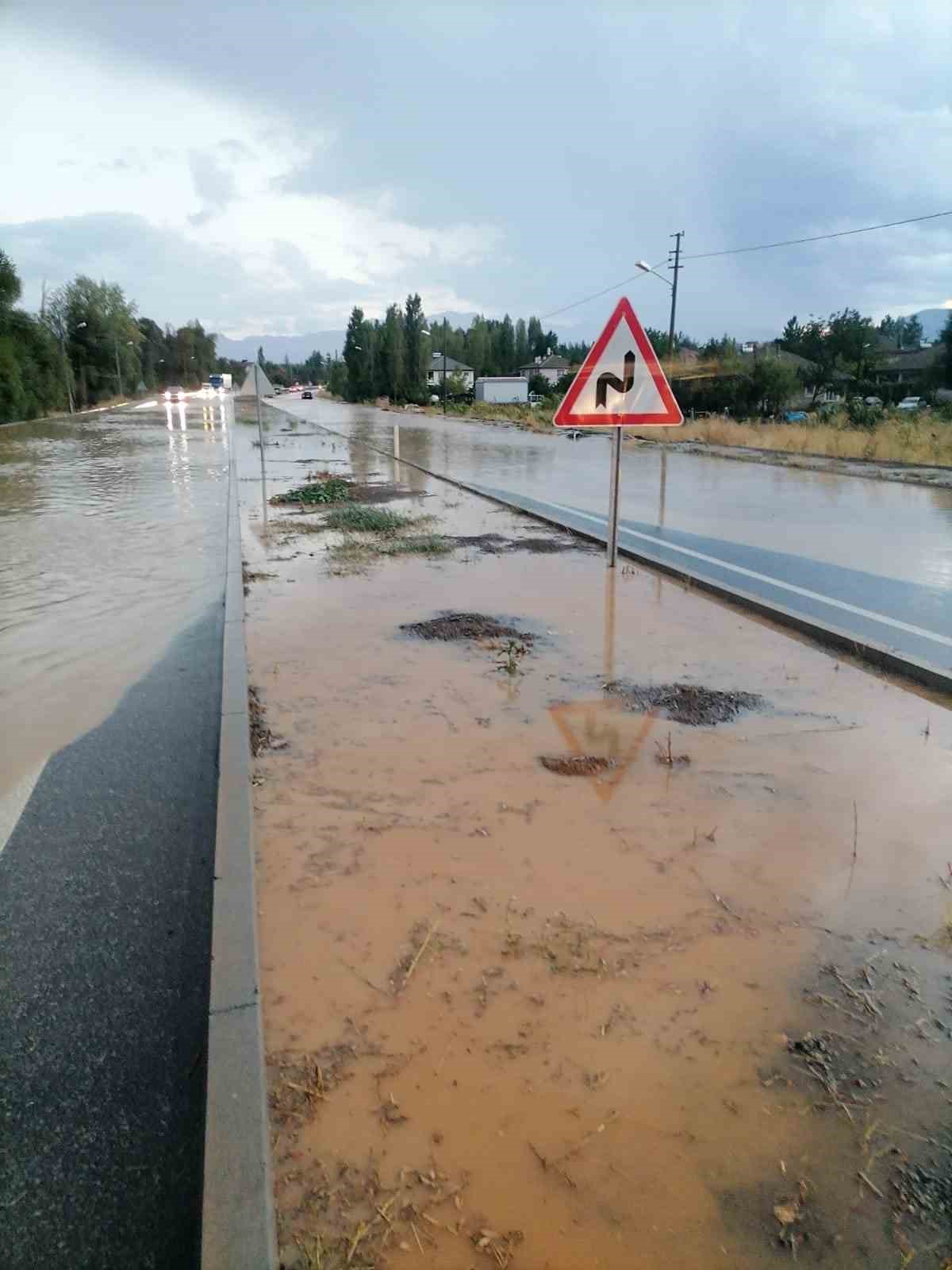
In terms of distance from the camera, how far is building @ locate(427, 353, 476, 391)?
376 ft

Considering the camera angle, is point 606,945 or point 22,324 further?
point 22,324

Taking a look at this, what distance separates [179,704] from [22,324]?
53.6 metres

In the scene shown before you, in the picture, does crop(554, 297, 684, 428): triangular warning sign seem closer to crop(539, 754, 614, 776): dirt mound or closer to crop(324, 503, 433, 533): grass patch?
crop(539, 754, 614, 776): dirt mound

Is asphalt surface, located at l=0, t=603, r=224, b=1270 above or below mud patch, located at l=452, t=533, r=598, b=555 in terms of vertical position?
below

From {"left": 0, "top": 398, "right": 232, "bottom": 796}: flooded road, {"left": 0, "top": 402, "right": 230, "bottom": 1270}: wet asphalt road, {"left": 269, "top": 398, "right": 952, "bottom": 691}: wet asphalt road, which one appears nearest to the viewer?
{"left": 0, "top": 402, "right": 230, "bottom": 1270}: wet asphalt road

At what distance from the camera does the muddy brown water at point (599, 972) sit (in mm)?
2189

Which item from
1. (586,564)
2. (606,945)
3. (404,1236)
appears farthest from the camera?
(586,564)

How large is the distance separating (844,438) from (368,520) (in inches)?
806

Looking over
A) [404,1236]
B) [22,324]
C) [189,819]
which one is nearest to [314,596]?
[189,819]

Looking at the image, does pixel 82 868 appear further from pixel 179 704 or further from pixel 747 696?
pixel 747 696

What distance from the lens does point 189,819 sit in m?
4.31

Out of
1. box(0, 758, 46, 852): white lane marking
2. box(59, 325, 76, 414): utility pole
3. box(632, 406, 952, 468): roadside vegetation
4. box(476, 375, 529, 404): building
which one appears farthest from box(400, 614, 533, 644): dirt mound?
box(476, 375, 529, 404): building

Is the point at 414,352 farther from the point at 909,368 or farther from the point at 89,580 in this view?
the point at 89,580

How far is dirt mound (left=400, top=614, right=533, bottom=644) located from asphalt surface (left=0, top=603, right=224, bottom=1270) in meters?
2.38
